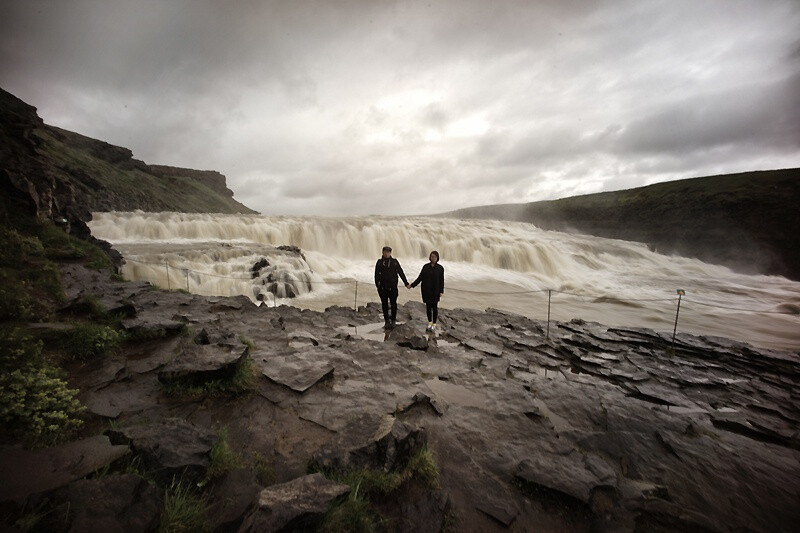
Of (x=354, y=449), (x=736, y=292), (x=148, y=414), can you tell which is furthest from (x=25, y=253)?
(x=736, y=292)

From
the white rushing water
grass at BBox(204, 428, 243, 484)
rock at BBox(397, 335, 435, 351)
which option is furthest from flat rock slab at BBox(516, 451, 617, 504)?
the white rushing water

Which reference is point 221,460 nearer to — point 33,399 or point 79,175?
point 33,399

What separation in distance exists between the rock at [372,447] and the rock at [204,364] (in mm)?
2017

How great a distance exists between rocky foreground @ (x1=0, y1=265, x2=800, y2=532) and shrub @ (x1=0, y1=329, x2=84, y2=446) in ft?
0.94

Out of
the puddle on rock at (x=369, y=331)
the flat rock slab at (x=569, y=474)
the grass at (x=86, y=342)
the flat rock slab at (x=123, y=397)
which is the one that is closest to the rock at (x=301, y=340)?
the puddle on rock at (x=369, y=331)

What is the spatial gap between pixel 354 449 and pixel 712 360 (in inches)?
368

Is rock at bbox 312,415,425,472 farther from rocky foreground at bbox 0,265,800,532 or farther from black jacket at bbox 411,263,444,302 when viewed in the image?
black jacket at bbox 411,263,444,302

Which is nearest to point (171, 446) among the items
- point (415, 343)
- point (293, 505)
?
point (293, 505)

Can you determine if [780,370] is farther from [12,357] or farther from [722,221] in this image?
Result: [722,221]

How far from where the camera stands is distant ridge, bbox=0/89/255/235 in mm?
10117

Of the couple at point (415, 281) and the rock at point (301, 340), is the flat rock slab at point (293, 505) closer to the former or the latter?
the rock at point (301, 340)

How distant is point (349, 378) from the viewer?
521cm

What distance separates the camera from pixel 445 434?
3828mm

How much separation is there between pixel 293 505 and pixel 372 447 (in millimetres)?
982
